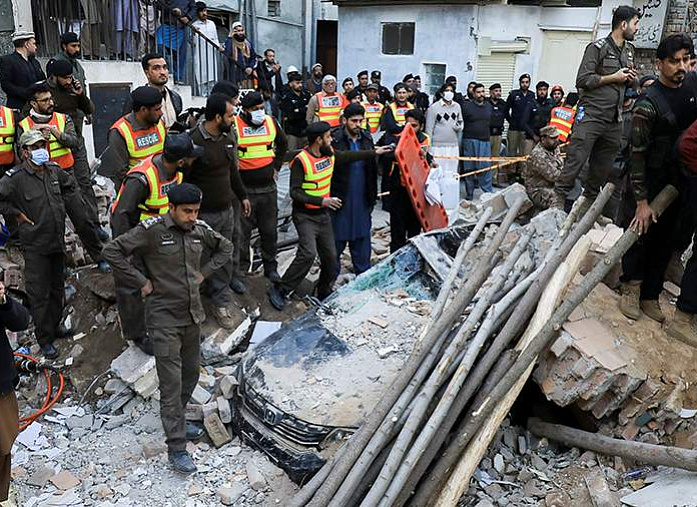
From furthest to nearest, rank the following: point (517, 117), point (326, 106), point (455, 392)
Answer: point (517, 117) → point (326, 106) → point (455, 392)

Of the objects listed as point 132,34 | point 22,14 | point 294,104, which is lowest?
point 294,104

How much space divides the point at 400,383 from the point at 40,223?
142 inches

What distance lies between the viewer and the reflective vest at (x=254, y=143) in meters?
6.38

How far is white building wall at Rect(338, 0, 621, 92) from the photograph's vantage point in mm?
15211

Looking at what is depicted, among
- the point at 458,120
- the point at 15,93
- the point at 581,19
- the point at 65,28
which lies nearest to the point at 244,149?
the point at 15,93

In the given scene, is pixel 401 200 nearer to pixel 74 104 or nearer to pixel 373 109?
pixel 74 104

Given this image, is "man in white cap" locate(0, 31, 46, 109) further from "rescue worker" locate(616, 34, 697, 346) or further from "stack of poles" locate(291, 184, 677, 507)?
"rescue worker" locate(616, 34, 697, 346)

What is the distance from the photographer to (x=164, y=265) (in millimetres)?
4504

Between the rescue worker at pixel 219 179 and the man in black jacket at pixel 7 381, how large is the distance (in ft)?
7.06

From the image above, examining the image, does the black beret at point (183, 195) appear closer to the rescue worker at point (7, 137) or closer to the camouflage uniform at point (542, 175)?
the rescue worker at point (7, 137)

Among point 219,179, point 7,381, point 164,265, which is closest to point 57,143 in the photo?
point 219,179

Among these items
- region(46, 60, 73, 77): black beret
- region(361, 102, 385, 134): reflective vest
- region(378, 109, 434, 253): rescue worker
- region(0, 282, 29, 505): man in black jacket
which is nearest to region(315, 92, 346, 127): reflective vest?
region(361, 102, 385, 134): reflective vest

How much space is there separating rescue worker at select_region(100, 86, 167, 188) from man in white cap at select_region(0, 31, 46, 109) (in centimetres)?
214

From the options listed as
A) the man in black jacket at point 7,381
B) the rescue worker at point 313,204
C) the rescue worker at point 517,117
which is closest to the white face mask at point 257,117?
the rescue worker at point 313,204
